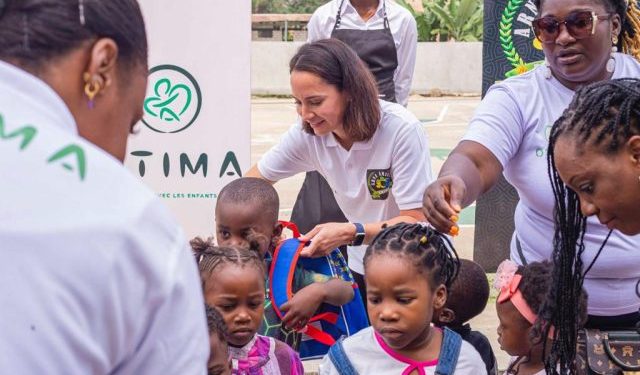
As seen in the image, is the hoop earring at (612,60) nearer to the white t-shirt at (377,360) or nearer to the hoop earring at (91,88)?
the white t-shirt at (377,360)

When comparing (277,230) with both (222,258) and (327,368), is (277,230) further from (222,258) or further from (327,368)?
(327,368)

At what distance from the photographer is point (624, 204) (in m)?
2.75

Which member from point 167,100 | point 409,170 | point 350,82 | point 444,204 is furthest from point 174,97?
point 444,204

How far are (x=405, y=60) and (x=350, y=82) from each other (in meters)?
2.71

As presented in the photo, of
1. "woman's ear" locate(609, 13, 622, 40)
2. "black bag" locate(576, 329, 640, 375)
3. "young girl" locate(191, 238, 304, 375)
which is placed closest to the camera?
"black bag" locate(576, 329, 640, 375)

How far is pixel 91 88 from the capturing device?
154 centimetres

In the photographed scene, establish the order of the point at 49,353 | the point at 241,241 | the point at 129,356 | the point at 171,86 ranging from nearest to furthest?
1. the point at 49,353
2. the point at 129,356
3. the point at 241,241
4. the point at 171,86

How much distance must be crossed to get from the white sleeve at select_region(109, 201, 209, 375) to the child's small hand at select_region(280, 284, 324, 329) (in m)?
2.38

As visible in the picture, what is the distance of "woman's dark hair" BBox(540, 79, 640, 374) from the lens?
290cm

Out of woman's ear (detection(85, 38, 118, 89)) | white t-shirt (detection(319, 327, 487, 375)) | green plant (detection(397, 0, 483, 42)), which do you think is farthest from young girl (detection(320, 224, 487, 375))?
green plant (detection(397, 0, 483, 42))

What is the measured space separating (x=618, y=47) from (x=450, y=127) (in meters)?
13.3

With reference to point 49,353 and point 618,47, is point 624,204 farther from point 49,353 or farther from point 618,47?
point 49,353

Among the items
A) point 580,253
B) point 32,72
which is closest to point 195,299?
point 32,72

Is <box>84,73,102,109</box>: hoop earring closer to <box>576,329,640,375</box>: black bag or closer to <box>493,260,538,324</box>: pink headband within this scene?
<box>576,329,640,375</box>: black bag
